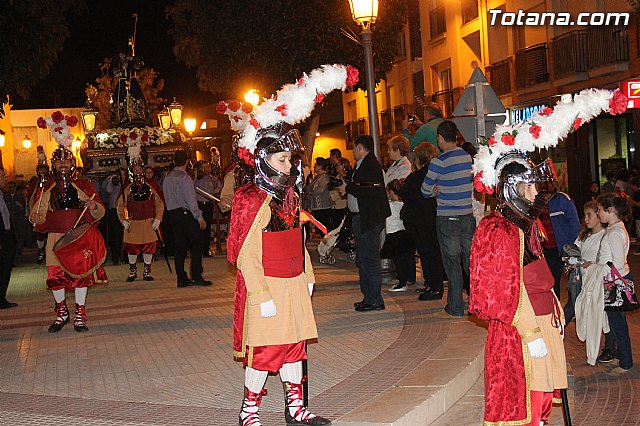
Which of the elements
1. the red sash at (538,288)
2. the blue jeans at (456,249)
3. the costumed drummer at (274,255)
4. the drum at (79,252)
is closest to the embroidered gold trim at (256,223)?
the costumed drummer at (274,255)

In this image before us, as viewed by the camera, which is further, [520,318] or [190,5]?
[190,5]

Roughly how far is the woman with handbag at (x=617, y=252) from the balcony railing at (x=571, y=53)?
2150 cm

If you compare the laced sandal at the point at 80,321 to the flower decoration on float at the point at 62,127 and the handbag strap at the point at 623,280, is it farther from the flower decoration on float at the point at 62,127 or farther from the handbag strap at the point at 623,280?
the handbag strap at the point at 623,280

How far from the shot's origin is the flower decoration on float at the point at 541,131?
5.80 metres

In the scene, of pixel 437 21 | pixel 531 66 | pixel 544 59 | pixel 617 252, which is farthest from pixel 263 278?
pixel 437 21

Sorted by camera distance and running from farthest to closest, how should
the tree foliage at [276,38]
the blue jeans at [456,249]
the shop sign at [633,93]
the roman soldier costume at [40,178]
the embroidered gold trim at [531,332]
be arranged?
the tree foliage at [276,38], the shop sign at [633,93], the roman soldier costume at [40,178], the blue jeans at [456,249], the embroidered gold trim at [531,332]

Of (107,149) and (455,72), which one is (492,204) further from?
(455,72)

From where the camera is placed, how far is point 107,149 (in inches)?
925

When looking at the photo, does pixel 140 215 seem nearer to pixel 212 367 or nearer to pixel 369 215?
pixel 369 215

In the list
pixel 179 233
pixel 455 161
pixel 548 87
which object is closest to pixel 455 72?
pixel 548 87

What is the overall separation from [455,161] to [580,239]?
5.92 ft

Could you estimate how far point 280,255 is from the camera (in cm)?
639

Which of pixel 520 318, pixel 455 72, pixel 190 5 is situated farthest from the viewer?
pixel 455 72

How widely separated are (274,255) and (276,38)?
18.1m
